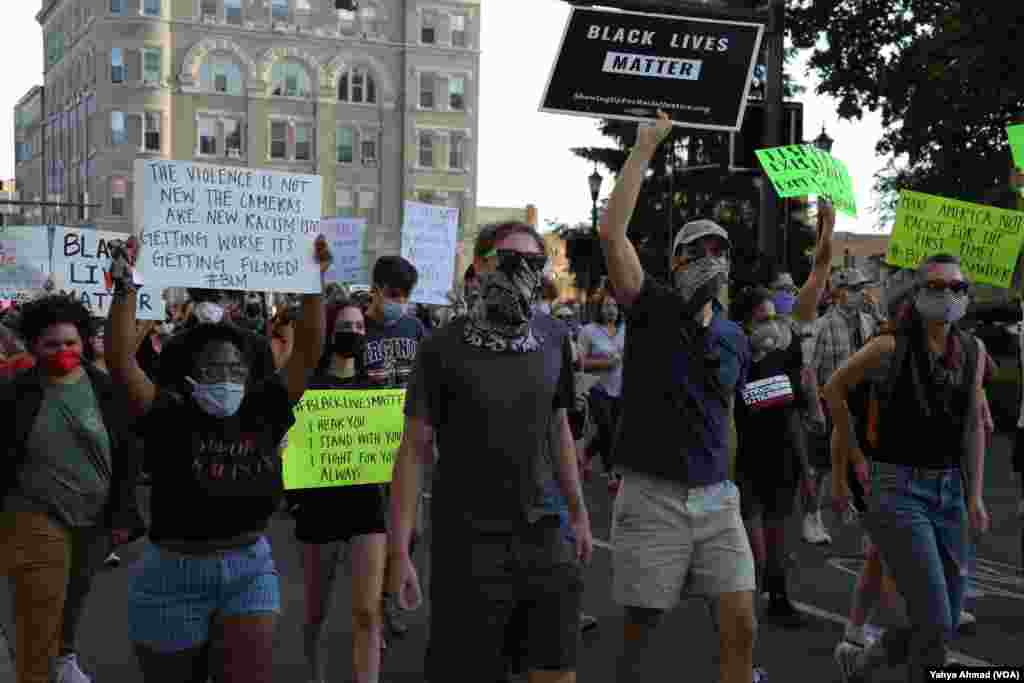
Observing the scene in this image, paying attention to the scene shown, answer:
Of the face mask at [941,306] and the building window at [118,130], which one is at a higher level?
the building window at [118,130]

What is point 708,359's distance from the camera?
5277mm

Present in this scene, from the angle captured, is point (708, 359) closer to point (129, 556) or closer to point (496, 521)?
point (496, 521)

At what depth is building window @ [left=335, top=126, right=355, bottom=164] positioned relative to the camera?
8169 cm

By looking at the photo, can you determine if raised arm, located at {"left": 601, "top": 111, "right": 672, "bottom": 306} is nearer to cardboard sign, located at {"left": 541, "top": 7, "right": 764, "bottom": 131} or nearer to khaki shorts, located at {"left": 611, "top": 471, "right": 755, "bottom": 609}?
khaki shorts, located at {"left": 611, "top": 471, "right": 755, "bottom": 609}

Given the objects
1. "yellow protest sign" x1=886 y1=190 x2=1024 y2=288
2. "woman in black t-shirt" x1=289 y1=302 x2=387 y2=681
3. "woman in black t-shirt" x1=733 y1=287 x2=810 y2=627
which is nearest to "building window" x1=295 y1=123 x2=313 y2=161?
"yellow protest sign" x1=886 y1=190 x2=1024 y2=288

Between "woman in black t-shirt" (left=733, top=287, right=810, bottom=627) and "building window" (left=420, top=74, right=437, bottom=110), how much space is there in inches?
2998

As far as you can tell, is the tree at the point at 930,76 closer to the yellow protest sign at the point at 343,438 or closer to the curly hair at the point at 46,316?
the yellow protest sign at the point at 343,438

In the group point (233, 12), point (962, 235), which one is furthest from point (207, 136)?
point (962, 235)

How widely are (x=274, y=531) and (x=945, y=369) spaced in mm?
7291

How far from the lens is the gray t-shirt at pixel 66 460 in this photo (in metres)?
5.72

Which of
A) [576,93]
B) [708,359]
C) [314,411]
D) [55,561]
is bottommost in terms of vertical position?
[55,561]

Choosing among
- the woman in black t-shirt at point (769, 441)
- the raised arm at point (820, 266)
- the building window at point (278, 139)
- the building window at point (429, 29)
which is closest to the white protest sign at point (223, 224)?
the raised arm at point (820, 266)

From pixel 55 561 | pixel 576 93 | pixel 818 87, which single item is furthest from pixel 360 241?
pixel 818 87

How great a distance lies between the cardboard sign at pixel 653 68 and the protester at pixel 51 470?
2.56m
